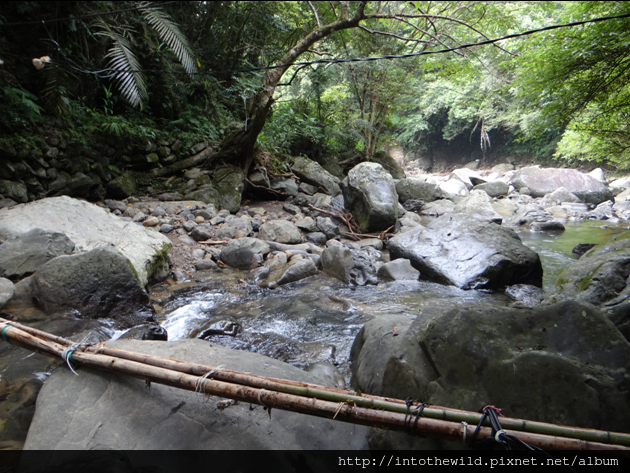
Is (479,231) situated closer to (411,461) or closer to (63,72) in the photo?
(411,461)

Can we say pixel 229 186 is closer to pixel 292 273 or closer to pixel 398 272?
pixel 292 273

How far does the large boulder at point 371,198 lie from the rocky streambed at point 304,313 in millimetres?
41

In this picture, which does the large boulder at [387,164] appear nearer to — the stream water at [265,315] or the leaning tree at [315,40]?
the leaning tree at [315,40]

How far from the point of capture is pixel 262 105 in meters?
6.53

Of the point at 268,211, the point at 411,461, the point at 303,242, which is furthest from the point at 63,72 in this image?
the point at 411,461

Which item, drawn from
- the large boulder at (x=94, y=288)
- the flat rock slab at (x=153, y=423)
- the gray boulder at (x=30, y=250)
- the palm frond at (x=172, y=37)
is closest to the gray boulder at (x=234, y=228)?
the gray boulder at (x=30, y=250)

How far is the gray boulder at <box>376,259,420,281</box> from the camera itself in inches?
183

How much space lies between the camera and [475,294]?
417 centimetres

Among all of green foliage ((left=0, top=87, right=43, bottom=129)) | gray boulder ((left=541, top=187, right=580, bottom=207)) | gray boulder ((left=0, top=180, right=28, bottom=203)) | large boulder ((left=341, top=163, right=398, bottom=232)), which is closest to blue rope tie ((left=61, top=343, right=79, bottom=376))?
gray boulder ((left=0, top=180, right=28, bottom=203))

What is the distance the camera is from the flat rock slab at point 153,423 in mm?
1460

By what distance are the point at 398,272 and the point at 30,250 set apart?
4.35 metres

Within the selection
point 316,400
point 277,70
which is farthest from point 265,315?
point 277,70

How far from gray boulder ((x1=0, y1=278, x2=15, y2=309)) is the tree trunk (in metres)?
5.01

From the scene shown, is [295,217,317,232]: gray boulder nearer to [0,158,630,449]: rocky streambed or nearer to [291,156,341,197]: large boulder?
[0,158,630,449]: rocky streambed
